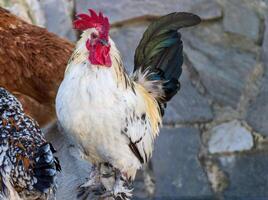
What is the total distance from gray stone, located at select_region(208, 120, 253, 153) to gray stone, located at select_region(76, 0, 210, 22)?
0.69 meters

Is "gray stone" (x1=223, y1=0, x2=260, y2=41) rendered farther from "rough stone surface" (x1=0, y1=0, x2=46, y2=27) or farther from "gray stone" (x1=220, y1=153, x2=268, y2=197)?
"rough stone surface" (x1=0, y1=0, x2=46, y2=27)

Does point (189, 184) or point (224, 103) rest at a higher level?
point (224, 103)

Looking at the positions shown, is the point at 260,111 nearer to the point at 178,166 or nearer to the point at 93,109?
the point at 178,166

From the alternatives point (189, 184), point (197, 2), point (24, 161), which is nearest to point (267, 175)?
point (189, 184)

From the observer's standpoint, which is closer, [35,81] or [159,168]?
[35,81]

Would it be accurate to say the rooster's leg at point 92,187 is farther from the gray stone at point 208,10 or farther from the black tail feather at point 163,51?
the gray stone at point 208,10

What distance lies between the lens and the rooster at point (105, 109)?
247 cm

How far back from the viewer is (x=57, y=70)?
2.81m

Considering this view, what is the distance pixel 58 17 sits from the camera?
3906mm

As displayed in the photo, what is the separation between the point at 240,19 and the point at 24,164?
6.51 feet

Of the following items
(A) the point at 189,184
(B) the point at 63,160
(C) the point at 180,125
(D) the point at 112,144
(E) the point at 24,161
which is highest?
(E) the point at 24,161

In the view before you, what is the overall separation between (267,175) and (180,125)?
542 mm

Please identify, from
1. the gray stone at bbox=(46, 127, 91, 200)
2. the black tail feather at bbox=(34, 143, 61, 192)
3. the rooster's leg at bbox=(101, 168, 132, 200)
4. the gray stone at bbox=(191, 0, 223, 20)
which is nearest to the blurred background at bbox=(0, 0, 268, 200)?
the gray stone at bbox=(191, 0, 223, 20)

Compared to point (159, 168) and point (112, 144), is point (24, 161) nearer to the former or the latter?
point (112, 144)
